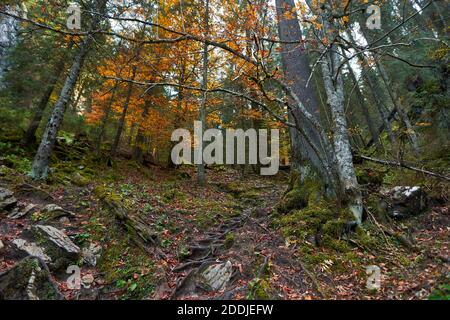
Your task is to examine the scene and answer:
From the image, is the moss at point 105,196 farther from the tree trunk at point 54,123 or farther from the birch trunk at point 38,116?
the birch trunk at point 38,116

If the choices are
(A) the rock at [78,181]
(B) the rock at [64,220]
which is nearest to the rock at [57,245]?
(B) the rock at [64,220]

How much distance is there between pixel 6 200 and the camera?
5.50 metres

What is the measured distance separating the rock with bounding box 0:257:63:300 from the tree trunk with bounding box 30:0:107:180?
4.53m

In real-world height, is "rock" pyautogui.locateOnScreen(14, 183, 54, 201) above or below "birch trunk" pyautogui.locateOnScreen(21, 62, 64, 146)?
below

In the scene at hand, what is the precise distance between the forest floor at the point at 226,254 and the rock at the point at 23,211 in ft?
0.43

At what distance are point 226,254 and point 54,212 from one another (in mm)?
3742

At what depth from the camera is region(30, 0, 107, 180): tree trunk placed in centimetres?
761

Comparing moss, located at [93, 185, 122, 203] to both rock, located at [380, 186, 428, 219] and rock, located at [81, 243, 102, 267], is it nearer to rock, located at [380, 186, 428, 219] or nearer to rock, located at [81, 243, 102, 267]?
rock, located at [81, 243, 102, 267]

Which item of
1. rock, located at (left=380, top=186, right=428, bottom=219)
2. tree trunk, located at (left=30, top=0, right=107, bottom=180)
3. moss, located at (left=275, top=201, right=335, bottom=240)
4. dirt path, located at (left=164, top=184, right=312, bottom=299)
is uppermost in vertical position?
Result: tree trunk, located at (left=30, top=0, right=107, bottom=180)

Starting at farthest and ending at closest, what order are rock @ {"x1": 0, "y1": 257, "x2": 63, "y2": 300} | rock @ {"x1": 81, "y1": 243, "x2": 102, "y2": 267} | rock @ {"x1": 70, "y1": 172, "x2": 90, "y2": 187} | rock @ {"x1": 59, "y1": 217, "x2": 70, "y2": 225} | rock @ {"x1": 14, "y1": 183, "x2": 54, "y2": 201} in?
1. rock @ {"x1": 70, "y1": 172, "x2": 90, "y2": 187}
2. rock @ {"x1": 14, "y1": 183, "x2": 54, "y2": 201}
3. rock @ {"x1": 59, "y1": 217, "x2": 70, "y2": 225}
4. rock @ {"x1": 81, "y1": 243, "x2": 102, "y2": 267}
5. rock @ {"x1": 0, "y1": 257, "x2": 63, "y2": 300}

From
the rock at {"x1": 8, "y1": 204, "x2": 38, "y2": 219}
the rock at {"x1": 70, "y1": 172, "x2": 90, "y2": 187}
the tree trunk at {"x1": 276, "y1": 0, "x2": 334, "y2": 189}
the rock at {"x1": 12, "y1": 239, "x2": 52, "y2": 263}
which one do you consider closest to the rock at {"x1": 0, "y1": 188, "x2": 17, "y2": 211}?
the rock at {"x1": 8, "y1": 204, "x2": 38, "y2": 219}

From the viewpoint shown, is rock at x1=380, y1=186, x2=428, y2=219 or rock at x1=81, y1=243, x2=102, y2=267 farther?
rock at x1=380, y1=186, x2=428, y2=219

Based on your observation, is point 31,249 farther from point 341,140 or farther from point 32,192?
point 341,140

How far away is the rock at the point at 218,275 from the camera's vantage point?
4.01 metres
